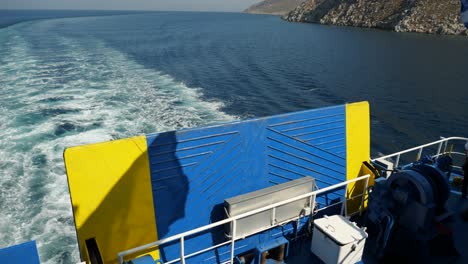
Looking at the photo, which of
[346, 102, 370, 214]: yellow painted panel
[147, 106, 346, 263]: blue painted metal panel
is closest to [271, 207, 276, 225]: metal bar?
[147, 106, 346, 263]: blue painted metal panel

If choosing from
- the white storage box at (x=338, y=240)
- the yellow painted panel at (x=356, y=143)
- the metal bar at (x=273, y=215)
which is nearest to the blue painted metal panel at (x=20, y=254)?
the metal bar at (x=273, y=215)

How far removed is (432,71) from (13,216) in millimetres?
41406

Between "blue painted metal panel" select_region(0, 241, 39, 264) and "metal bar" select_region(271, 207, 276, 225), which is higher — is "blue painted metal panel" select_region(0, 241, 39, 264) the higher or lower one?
the higher one

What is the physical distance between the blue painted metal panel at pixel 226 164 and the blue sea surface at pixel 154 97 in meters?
6.34

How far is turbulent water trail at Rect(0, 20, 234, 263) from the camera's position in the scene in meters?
10.8

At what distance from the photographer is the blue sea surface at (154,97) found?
12302mm

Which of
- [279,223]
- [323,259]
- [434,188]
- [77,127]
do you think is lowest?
[77,127]

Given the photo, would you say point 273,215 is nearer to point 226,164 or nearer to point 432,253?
point 226,164

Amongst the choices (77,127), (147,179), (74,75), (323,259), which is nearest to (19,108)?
(77,127)

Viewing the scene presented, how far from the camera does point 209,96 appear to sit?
2483 cm

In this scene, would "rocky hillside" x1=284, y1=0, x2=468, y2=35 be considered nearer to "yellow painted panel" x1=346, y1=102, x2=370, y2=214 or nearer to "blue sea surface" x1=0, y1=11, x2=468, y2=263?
"blue sea surface" x1=0, y1=11, x2=468, y2=263

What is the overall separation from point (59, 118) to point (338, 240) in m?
17.7

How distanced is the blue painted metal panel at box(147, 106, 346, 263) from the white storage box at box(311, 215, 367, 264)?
69 cm

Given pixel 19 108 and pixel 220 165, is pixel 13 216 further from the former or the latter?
pixel 19 108
